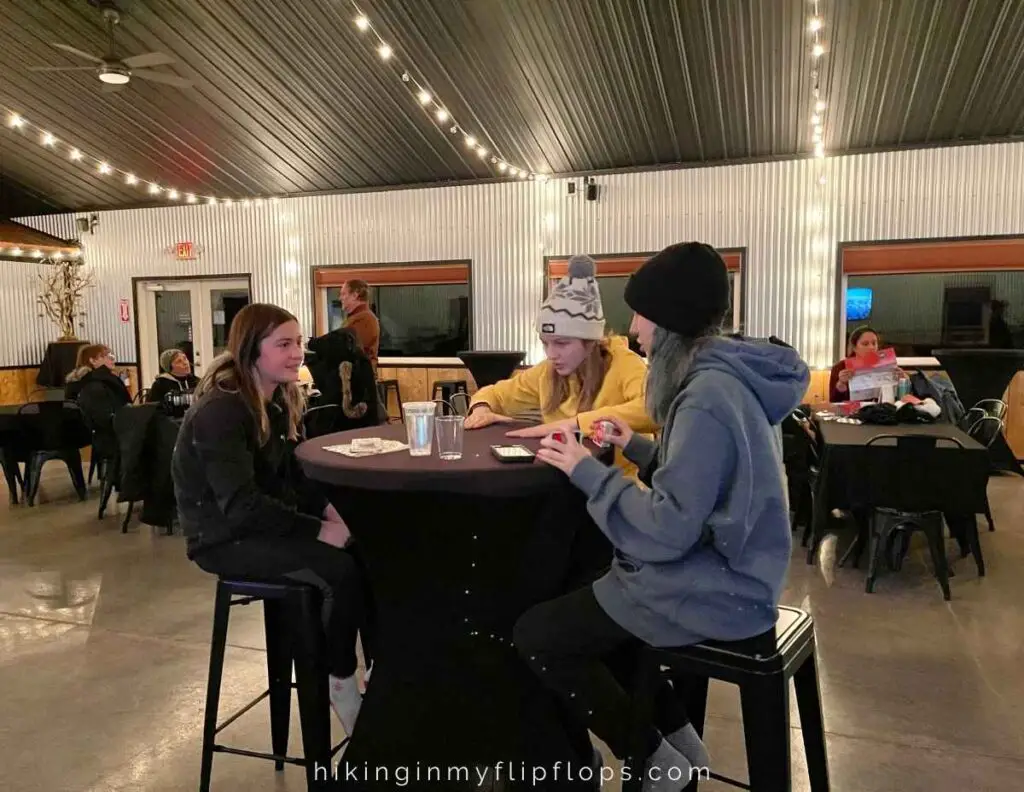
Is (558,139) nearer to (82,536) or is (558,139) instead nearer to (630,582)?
(82,536)

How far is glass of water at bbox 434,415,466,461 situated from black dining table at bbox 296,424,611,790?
32 millimetres

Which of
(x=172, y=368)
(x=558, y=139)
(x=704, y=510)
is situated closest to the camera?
(x=704, y=510)

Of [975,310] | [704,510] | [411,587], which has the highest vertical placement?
[975,310]

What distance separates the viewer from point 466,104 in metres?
7.31

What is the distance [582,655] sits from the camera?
181 cm

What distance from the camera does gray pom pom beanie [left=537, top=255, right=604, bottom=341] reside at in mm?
2578

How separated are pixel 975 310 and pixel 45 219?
37.5 ft

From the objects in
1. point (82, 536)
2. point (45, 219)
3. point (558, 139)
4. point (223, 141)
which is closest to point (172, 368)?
point (82, 536)

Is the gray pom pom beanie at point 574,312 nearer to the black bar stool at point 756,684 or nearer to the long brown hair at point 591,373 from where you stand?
the long brown hair at point 591,373

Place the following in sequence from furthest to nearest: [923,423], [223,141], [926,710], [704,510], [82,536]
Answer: [223,141]
[82,536]
[923,423]
[926,710]
[704,510]

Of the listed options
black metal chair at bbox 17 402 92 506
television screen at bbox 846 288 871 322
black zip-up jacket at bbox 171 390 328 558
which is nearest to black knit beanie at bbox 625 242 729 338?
black zip-up jacket at bbox 171 390 328 558

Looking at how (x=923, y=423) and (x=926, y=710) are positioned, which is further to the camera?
(x=923, y=423)

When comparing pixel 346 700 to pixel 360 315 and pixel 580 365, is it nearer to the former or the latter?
pixel 580 365

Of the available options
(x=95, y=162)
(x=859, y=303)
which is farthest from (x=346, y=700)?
(x=95, y=162)
